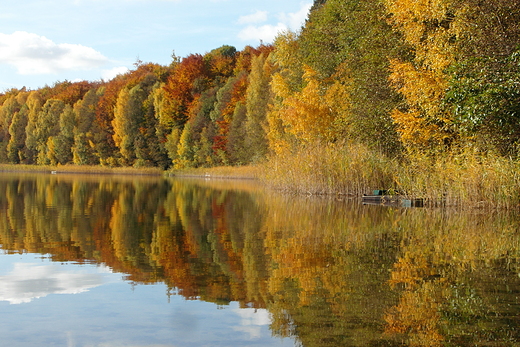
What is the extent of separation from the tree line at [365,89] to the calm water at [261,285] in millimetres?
4365

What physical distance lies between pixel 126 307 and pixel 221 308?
0.84 metres

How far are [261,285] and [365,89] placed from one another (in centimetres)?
1592

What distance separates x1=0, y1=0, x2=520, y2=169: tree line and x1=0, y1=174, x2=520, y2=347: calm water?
4.37 m

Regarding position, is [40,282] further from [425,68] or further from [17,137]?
[17,137]

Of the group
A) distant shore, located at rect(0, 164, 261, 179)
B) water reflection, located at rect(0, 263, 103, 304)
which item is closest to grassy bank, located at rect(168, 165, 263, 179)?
distant shore, located at rect(0, 164, 261, 179)

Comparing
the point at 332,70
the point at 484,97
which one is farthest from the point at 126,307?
the point at 332,70

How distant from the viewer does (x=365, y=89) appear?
20.7 m

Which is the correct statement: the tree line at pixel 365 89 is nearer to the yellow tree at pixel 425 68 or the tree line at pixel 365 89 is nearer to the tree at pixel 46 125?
the yellow tree at pixel 425 68

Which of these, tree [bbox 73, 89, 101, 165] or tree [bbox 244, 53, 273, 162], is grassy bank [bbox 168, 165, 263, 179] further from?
tree [bbox 73, 89, 101, 165]

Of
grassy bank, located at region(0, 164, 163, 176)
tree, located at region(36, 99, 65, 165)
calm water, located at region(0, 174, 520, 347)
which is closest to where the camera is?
calm water, located at region(0, 174, 520, 347)

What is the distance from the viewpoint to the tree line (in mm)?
14328

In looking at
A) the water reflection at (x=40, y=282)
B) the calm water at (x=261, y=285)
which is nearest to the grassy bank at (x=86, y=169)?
the calm water at (x=261, y=285)

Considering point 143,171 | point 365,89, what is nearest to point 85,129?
point 143,171

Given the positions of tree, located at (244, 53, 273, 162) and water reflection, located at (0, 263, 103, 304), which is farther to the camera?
tree, located at (244, 53, 273, 162)
